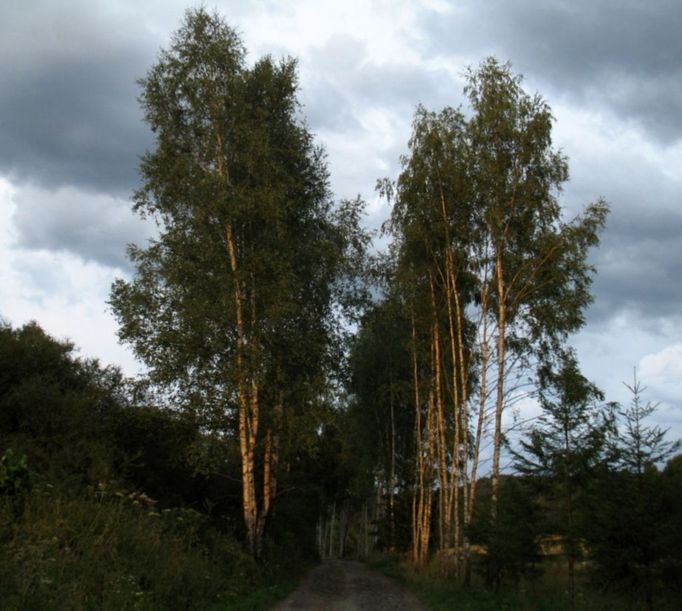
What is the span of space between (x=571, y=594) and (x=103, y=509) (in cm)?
1033

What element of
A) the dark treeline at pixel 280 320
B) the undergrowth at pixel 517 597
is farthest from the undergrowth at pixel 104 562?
the undergrowth at pixel 517 597

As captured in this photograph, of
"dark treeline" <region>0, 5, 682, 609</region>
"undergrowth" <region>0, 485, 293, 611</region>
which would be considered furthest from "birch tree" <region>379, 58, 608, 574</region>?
"undergrowth" <region>0, 485, 293, 611</region>

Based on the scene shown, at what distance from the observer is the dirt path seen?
16.3 metres

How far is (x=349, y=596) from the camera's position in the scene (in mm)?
19453

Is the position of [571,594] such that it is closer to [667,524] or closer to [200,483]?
[667,524]

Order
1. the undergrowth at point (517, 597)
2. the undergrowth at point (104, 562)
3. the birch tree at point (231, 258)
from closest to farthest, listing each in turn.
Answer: the undergrowth at point (104, 562)
the undergrowth at point (517, 597)
the birch tree at point (231, 258)

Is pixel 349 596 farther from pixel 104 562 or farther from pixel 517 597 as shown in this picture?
pixel 104 562

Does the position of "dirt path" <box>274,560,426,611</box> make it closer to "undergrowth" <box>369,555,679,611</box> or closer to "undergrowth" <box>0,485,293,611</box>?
"undergrowth" <box>369,555,679,611</box>

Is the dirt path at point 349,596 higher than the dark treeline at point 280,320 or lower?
lower

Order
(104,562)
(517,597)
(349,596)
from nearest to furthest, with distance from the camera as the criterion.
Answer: (104,562), (517,597), (349,596)

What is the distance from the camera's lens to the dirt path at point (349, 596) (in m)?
16.3

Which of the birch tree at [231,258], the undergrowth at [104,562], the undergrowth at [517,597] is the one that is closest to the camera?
the undergrowth at [104,562]

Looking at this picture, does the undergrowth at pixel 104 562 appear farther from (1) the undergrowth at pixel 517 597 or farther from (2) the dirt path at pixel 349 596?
(1) the undergrowth at pixel 517 597

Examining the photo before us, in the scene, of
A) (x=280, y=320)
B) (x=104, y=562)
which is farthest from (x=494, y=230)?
(x=104, y=562)
